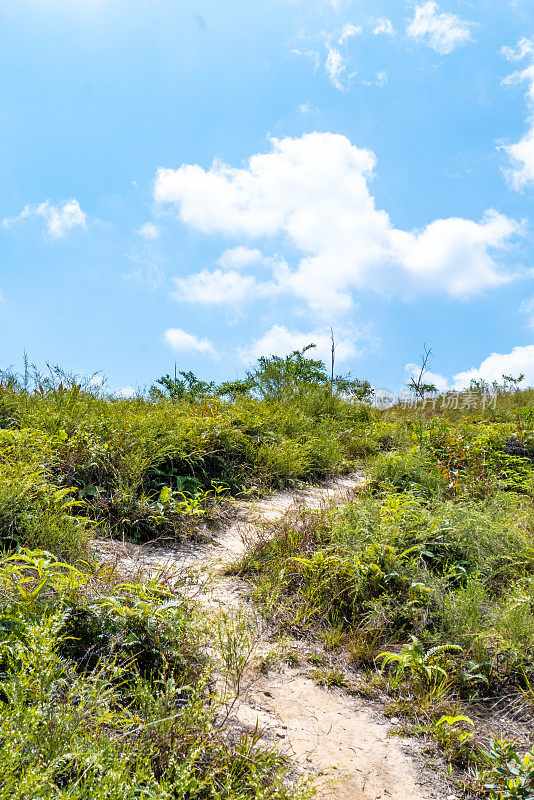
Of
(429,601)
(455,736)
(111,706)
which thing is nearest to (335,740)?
(455,736)

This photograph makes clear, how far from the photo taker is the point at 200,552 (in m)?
4.48

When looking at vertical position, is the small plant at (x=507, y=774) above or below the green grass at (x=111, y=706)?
below

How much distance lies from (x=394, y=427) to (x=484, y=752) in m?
8.59

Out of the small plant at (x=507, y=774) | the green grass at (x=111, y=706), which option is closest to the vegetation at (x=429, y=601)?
the small plant at (x=507, y=774)

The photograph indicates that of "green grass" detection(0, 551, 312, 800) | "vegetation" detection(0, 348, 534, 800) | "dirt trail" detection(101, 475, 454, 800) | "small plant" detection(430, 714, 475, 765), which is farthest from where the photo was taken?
"small plant" detection(430, 714, 475, 765)

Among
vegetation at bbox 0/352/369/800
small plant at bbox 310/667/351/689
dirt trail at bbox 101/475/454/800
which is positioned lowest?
dirt trail at bbox 101/475/454/800

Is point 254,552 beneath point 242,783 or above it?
above

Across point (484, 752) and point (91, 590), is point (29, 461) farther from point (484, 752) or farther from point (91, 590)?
point (484, 752)

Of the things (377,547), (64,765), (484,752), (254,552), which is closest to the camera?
(64,765)

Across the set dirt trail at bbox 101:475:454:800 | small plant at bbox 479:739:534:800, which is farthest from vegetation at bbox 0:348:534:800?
dirt trail at bbox 101:475:454:800

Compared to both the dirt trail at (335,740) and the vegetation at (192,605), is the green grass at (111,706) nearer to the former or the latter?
the vegetation at (192,605)

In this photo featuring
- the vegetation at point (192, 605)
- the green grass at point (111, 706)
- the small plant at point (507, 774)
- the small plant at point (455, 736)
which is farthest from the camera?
the small plant at point (455, 736)

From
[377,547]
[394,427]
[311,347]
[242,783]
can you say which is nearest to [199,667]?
[242,783]

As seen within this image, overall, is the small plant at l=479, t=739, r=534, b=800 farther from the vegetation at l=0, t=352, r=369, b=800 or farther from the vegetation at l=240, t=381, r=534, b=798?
the vegetation at l=0, t=352, r=369, b=800
